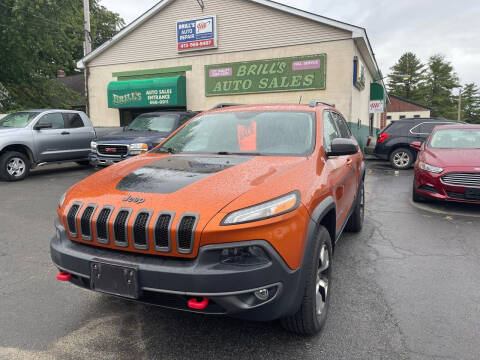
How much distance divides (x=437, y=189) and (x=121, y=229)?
566cm

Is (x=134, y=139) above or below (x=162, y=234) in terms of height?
above

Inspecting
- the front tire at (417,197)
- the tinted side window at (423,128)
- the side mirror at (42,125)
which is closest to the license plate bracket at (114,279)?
the front tire at (417,197)

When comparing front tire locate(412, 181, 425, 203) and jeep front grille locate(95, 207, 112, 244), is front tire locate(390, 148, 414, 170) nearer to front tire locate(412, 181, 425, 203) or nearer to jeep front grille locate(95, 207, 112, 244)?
front tire locate(412, 181, 425, 203)

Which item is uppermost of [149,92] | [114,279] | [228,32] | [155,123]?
[228,32]

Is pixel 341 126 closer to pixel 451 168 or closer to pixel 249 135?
pixel 249 135

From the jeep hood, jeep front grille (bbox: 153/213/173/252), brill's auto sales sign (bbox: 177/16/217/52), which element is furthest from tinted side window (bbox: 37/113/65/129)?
jeep front grille (bbox: 153/213/173/252)

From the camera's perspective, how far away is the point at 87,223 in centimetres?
234

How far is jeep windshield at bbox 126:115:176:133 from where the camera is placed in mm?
9891

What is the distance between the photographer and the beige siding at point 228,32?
49.1 ft

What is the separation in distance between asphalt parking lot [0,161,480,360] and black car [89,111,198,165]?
4324mm

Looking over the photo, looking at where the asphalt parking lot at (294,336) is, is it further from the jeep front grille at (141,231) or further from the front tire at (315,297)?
the jeep front grille at (141,231)

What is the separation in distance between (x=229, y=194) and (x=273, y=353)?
107 cm

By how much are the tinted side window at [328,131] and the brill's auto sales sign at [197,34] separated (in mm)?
13611

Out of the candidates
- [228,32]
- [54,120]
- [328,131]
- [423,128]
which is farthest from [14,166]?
[423,128]
